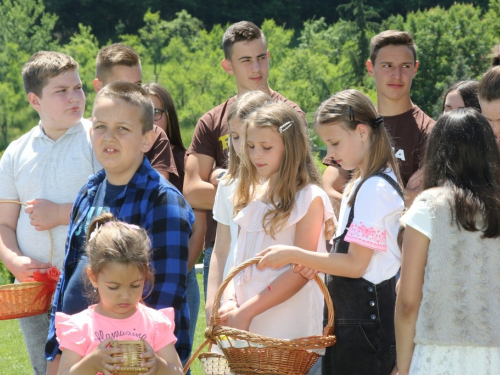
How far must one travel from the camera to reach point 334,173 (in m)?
4.96

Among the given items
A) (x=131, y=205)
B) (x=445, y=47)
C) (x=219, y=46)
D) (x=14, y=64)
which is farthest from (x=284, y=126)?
(x=445, y=47)

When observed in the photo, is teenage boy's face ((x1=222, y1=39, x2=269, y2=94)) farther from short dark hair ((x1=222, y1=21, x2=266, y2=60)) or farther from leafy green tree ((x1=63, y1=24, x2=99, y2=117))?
leafy green tree ((x1=63, y1=24, x2=99, y2=117))

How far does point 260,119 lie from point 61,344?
151 cm

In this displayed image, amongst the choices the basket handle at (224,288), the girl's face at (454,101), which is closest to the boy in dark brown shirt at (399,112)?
the girl's face at (454,101)

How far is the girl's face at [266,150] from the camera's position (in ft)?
13.0

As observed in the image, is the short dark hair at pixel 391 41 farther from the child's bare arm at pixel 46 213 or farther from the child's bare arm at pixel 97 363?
the child's bare arm at pixel 97 363

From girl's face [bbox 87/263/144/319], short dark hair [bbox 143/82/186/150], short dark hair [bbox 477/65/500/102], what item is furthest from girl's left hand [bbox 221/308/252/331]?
short dark hair [bbox 143/82/186/150]

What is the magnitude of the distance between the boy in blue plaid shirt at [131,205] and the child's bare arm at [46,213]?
1.33 feet

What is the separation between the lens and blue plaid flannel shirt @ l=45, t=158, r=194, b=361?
11.4 ft

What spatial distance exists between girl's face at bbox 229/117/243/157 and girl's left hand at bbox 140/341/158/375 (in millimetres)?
1521

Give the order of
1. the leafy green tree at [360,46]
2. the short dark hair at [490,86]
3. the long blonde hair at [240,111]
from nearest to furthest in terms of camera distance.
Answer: the short dark hair at [490,86]
the long blonde hair at [240,111]
the leafy green tree at [360,46]

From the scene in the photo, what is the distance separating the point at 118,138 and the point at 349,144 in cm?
111

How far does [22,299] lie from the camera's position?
4023mm

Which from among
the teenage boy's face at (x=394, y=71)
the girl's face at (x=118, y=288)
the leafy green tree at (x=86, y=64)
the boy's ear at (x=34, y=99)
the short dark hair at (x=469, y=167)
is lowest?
the girl's face at (x=118, y=288)
